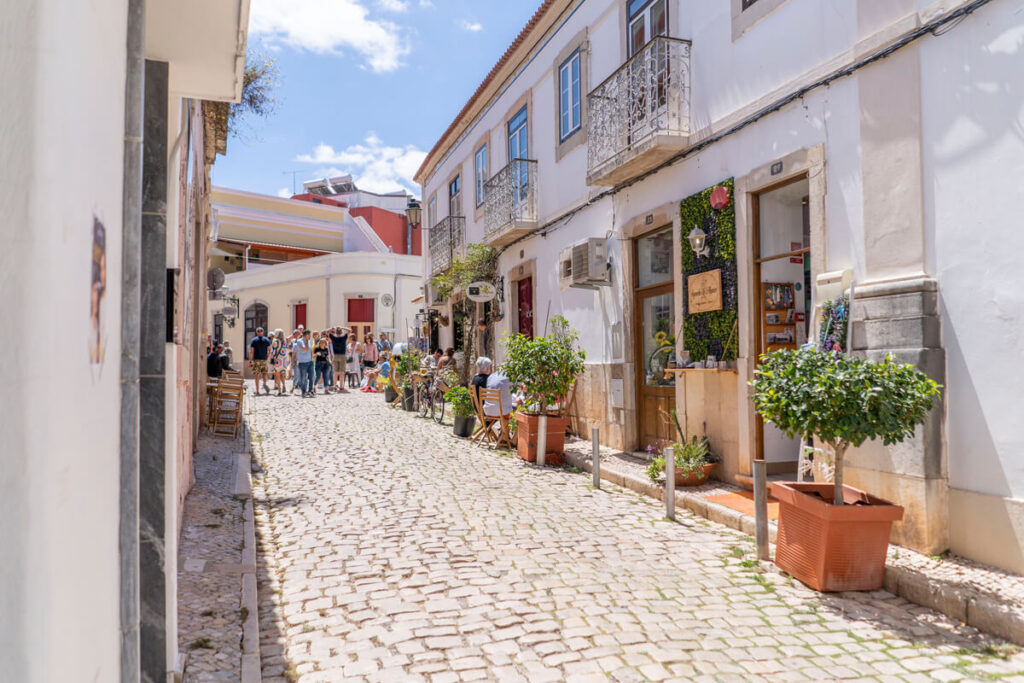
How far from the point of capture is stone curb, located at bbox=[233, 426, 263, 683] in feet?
11.9

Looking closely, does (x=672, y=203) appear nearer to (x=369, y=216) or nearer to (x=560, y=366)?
(x=560, y=366)

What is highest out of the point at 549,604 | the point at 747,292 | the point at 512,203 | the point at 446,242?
the point at 446,242

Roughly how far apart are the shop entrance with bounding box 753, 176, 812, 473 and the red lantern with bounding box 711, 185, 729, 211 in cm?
34

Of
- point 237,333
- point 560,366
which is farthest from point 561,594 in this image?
point 237,333

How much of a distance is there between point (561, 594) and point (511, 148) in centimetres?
1138

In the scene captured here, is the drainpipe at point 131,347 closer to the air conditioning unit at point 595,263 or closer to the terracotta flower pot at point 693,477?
the terracotta flower pot at point 693,477

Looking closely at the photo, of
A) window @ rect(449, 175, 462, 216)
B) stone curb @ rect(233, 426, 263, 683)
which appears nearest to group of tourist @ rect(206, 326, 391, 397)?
window @ rect(449, 175, 462, 216)

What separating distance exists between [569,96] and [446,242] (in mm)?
7881

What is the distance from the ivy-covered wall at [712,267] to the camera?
7.78 m

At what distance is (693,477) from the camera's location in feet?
25.8

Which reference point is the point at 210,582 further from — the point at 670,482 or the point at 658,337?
the point at 658,337

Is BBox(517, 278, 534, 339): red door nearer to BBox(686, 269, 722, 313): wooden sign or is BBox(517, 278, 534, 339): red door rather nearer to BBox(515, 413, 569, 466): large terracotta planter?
BBox(515, 413, 569, 466): large terracotta planter

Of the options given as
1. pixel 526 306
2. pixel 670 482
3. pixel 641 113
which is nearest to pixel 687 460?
pixel 670 482

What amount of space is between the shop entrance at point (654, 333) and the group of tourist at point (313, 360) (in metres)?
8.27
